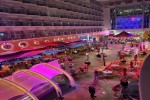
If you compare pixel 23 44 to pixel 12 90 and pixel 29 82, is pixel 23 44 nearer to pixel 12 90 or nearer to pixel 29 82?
pixel 29 82

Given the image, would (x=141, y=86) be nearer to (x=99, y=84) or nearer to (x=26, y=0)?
(x=99, y=84)

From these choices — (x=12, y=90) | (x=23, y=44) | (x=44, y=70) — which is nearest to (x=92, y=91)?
(x=44, y=70)

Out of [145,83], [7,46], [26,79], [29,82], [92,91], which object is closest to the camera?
[145,83]

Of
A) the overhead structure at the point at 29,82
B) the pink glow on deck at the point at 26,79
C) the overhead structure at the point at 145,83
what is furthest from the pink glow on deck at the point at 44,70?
the overhead structure at the point at 145,83

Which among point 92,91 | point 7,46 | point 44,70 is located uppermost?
point 7,46

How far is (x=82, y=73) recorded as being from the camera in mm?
19828

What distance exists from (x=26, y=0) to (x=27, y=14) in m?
3.16

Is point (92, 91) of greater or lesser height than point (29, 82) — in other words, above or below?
below

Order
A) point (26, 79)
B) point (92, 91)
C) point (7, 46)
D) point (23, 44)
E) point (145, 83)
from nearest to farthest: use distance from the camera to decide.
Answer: point (145, 83) → point (26, 79) → point (92, 91) → point (7, 46) → point (23, 44)

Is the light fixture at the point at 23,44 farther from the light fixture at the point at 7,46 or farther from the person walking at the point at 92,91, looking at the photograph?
the person walking at the point at 92,91

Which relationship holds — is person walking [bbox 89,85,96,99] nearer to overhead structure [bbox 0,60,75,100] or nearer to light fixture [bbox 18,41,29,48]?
overhead structure [bbox 0,60,75,100]

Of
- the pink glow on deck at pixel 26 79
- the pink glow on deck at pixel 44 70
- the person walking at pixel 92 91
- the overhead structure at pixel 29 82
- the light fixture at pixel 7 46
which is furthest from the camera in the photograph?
the light fixture at pixel 7 46

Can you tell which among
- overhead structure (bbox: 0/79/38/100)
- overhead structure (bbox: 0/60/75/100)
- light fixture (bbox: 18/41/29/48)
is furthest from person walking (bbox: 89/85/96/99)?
light fixture (bbox: 18/41/29/48)

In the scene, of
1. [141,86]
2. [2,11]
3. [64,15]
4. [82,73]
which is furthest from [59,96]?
[64,15]
